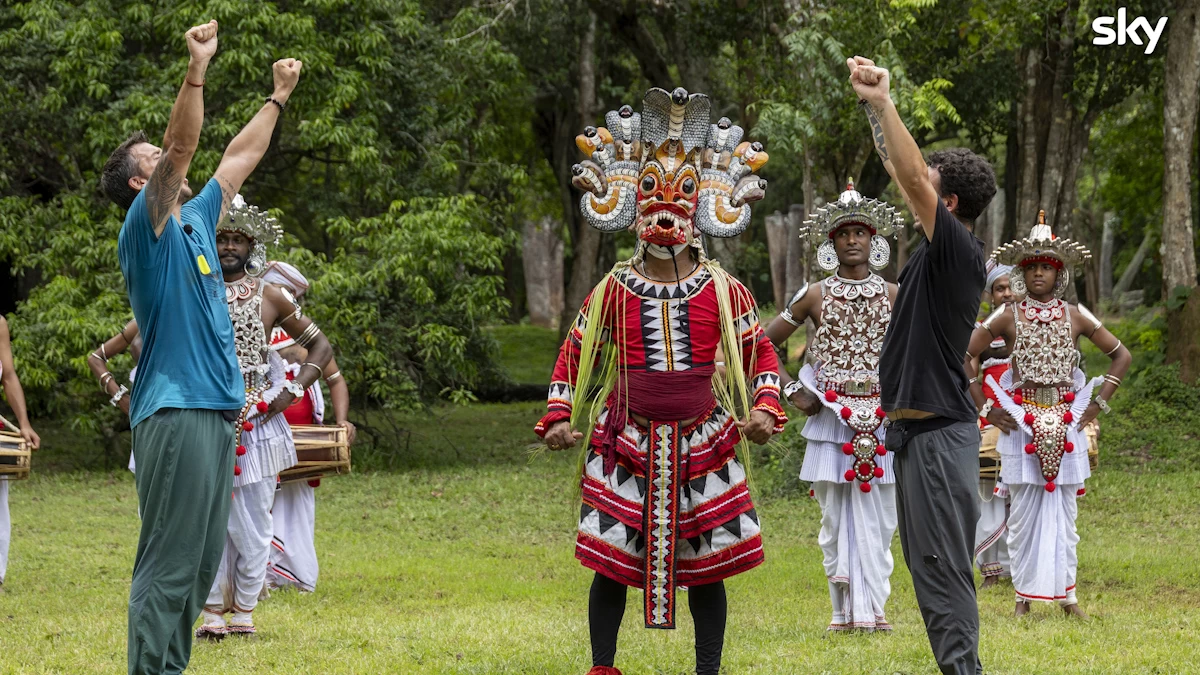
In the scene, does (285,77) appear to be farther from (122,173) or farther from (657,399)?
(657,399)

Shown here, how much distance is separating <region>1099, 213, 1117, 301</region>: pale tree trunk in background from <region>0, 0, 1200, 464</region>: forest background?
753 inches

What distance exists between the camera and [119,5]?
53.8 ft

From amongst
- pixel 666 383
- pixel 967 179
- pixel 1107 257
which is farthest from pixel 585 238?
pixel 1107 257

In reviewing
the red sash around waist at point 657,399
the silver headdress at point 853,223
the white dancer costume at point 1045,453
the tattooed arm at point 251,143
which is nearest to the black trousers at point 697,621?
the red sash around waist at point 657,399

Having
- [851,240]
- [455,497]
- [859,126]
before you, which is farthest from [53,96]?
[851,240]

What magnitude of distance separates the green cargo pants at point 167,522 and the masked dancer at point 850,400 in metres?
3.85

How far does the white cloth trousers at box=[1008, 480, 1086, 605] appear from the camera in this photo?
8.41 m

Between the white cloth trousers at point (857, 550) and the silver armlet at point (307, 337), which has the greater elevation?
the silver armlet at point (307, 337)

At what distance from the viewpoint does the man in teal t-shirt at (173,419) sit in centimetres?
506

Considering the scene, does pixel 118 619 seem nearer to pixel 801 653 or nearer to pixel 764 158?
pixel 801 653

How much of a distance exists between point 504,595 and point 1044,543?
3567mm

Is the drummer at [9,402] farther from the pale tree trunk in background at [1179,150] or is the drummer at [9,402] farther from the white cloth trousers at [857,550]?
the pale tree trunk in background at [1179,150]

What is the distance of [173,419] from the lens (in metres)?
5.08

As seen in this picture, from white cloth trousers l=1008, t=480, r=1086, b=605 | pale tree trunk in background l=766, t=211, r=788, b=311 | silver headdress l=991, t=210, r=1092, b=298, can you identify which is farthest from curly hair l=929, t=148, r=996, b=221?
pale tree trunk in background l=766, t=211, r=788, b=311
